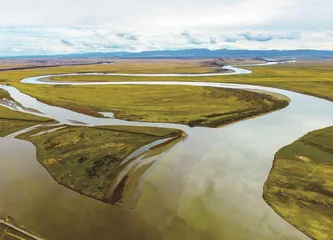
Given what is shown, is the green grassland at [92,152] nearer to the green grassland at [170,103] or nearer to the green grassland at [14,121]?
the green grassland at [14,121]

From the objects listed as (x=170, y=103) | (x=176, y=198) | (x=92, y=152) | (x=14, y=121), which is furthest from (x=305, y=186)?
(x=14, y=121)

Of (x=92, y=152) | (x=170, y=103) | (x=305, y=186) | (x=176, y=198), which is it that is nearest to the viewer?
(x=176, y=198)

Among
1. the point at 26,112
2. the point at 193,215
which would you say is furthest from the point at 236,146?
the point at 26,112

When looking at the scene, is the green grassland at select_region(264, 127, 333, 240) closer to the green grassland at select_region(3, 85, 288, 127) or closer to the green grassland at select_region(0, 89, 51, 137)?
the green grassland at select_region(3, 85, 288, 127)

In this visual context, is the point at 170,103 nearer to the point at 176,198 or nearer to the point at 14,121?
the point at 14,121

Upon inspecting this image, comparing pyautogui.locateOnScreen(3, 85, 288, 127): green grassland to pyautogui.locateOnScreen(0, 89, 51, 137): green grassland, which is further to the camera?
pyautogui.locateOnScreen(3, 85, 288, 127): green grassland

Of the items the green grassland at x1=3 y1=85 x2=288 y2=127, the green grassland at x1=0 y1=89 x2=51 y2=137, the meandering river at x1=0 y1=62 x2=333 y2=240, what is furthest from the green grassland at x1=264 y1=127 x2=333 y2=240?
the green grassland at x1=0 y1=89 x2=51 y2=137
